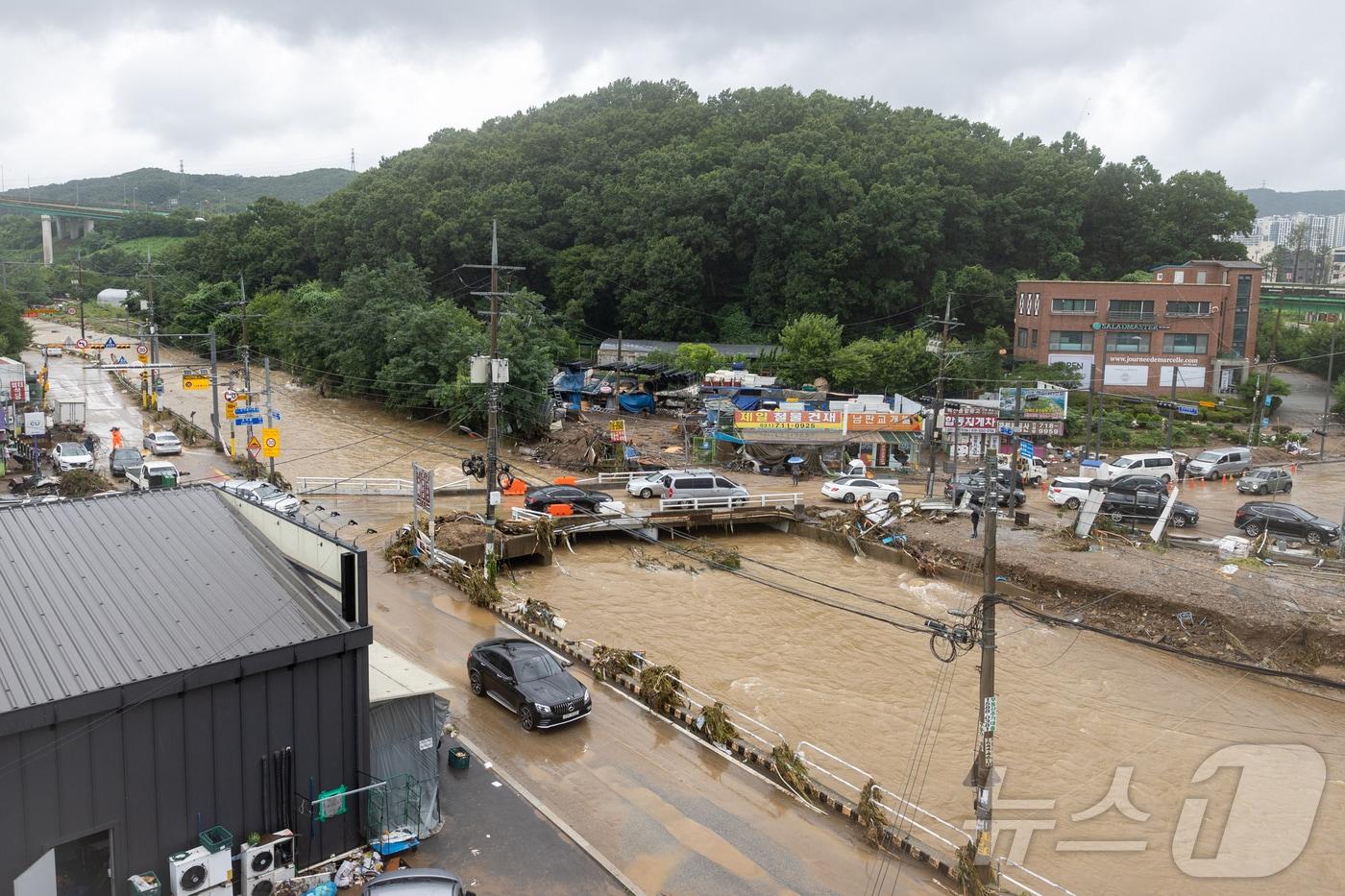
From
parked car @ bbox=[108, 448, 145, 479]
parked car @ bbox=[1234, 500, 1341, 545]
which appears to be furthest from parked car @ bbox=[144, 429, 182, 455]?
parked car @ bbox=[1234, 500, 1341, 545]

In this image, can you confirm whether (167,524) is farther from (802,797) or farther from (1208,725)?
(1208,725)

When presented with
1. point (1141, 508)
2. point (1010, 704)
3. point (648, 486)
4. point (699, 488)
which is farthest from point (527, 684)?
point (1141, 508)

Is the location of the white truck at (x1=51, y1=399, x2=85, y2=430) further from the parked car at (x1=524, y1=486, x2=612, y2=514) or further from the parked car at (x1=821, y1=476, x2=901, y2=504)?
the parked car at (x1=821, y1=476, x2=901, y2=504)

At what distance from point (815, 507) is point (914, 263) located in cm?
3915

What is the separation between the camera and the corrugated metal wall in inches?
399

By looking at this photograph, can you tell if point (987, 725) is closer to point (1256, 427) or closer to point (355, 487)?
point (355, 487)

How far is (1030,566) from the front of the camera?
2877 cm

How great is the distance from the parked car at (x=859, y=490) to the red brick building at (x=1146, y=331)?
28729 mm

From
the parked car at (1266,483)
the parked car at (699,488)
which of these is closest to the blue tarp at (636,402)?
the parked car at (699,488)

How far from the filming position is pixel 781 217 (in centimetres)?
7125

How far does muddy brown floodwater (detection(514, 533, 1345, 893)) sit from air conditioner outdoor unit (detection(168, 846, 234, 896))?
10.4 metres

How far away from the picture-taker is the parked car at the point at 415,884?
36.0 feet

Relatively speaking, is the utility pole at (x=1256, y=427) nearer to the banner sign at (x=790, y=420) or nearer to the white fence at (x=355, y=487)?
the banner sign at (x=790, y=420)

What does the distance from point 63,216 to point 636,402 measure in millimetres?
166911
